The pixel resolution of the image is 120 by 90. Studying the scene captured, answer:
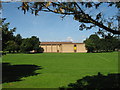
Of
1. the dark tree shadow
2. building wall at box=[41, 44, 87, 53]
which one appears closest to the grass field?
the dark tree shadow

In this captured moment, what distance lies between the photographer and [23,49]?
3174 inches

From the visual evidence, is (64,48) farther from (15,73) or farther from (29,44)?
(15,73)

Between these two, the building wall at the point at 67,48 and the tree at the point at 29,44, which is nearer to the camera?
the tree at the point at 29,44

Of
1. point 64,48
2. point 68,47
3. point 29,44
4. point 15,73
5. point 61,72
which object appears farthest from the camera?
point 68,47

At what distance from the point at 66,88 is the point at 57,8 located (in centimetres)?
512

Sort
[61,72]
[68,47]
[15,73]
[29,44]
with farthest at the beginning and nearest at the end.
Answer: [68,47] → [29,44] → [61,72] → [15,73]

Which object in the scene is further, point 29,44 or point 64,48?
point 64,48

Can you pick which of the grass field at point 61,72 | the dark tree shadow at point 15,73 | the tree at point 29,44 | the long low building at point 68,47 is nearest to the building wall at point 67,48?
the long low building at point 68,47

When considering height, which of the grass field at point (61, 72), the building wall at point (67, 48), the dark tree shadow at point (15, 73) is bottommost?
the grass field at point (61, 72)

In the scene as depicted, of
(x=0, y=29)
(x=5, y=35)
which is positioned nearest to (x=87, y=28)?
(x=0, y=29)

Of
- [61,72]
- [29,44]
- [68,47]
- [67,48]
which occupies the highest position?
[29,44]

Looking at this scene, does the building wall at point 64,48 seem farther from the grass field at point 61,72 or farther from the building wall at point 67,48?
the grass field at point 61,72

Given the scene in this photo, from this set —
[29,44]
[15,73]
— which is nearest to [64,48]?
[29,44]

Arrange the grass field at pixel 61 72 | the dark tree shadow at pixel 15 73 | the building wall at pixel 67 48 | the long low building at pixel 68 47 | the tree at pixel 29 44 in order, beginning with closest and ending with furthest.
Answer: the grass field at pixel 61 72, the dark tree shadow at pixel 15 73, the tree at pixel 29 44, the building wall at pixel 67 48, the long low building at pixel 68 47
